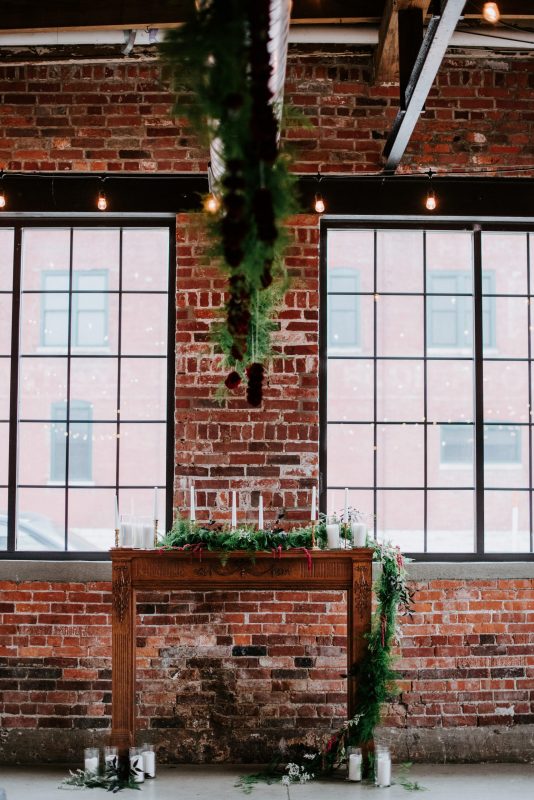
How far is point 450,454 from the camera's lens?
524cm

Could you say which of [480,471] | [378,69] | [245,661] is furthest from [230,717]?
[378,69]

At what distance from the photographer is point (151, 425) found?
Answer: 5.20 metres

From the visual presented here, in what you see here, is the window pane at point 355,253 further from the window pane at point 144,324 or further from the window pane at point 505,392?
the window pane at point 144,324

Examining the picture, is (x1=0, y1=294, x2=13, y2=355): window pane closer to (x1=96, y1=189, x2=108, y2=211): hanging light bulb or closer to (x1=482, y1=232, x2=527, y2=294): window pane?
(x1=96, y1=189, x2=108, y2=211): hanging light bulb

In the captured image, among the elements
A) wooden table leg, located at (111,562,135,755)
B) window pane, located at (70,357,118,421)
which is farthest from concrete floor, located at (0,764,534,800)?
window pane, located at (70,357,118,421)

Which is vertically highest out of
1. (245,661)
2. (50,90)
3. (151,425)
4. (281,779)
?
(50,90)

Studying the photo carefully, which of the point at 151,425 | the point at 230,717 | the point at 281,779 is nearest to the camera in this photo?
the point at 281,779

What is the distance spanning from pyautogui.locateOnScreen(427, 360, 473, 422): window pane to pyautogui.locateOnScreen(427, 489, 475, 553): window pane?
487 millimetres

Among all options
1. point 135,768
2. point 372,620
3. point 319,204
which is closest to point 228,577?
point 372,620

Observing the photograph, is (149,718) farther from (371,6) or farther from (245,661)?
(371,6)

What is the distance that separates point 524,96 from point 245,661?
395 centimetres

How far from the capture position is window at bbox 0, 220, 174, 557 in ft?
16.9

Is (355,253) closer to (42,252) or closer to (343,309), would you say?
(343,309)

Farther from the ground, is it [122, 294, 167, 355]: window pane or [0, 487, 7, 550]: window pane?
[122, 294, 167, 355]: window pane
